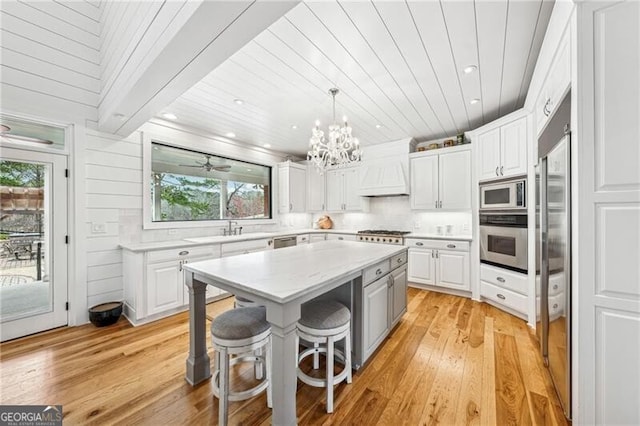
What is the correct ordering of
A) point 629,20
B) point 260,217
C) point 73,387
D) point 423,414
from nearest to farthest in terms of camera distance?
point 629,20, point 423,414, point 73,387, point 260,217

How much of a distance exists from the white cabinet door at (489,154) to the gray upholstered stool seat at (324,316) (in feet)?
9.32

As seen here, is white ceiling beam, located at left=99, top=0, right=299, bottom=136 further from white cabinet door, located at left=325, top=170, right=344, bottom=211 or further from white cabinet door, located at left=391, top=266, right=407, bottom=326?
white cabinet door, located at left=325, top=170, right=344, bottom=211

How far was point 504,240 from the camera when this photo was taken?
3.08 meters

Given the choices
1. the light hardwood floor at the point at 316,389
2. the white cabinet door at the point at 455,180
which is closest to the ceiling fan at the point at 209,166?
the light hardwood floor at the point at 316,389

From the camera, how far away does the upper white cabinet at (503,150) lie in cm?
283

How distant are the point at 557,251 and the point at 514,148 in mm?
1874

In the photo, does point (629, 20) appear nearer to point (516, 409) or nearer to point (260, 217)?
point (516, 409)

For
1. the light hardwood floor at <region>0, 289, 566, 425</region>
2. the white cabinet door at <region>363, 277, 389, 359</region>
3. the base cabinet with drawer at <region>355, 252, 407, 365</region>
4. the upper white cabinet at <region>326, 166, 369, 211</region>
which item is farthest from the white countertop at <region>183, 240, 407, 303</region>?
the upper white cabinet at <region>326, 166, 369, 211</region>

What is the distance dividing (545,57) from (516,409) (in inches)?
101

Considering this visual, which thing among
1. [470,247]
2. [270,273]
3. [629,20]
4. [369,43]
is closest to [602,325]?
[629,20]

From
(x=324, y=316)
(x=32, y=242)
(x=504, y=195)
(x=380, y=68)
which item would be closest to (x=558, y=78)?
(x=380, y=68)

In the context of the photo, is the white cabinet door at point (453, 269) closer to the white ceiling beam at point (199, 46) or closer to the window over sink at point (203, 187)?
the window over sink at point (203, 187)

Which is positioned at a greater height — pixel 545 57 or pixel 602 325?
pixel 545 57

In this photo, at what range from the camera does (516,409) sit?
1.59m
